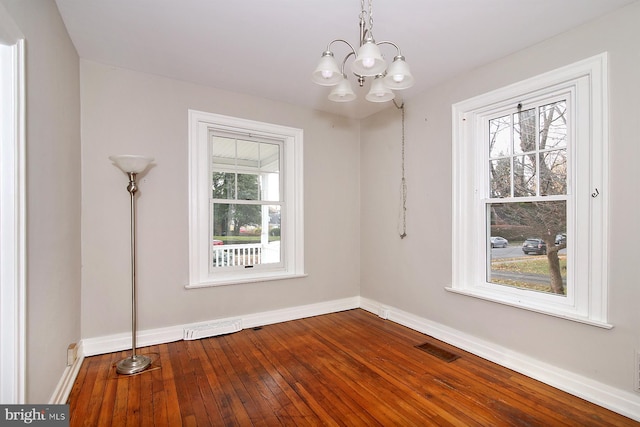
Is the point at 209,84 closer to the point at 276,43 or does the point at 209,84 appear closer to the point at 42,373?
the point at 276,43

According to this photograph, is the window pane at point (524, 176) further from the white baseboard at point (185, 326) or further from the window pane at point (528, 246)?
the white baseboard at point (185, 326)

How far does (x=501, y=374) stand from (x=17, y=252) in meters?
3.16

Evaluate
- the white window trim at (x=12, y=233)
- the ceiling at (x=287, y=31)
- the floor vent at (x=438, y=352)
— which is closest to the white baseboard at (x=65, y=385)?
the white window trim at (x=12, y=233)

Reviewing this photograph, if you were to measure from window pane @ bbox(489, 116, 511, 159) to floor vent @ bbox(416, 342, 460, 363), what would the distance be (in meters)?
1.82

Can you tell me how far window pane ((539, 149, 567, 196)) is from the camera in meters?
2.35

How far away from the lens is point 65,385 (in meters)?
2.09

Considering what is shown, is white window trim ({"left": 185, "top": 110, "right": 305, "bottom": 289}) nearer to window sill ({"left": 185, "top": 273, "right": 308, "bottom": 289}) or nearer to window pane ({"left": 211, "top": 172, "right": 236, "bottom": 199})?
window sill ({"left": 185, "top": 273, "right": 308, "bottom": 289})

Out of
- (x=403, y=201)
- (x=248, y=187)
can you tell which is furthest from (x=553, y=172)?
(x=248, y=187)

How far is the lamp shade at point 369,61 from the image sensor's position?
158 centimetres

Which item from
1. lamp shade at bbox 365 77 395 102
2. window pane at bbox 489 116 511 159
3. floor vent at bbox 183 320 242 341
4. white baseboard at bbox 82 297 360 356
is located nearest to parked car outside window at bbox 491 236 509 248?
window pane at bbox 489 116 511 159

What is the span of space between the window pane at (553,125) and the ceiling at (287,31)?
1.72ft

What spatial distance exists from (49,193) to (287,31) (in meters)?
1.91

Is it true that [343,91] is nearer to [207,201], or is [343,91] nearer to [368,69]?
[368,69]

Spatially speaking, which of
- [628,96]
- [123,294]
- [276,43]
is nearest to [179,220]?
[123,294]
